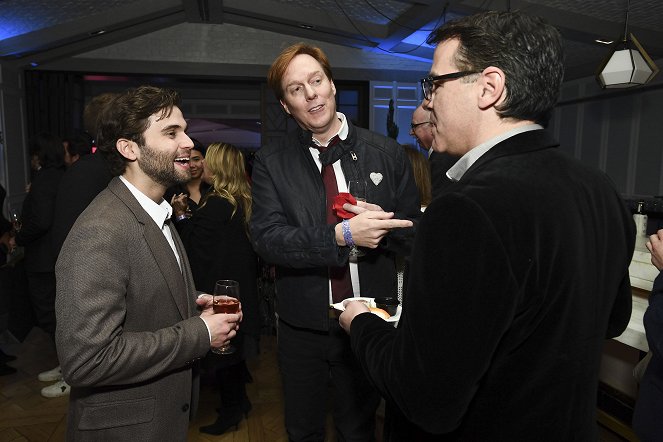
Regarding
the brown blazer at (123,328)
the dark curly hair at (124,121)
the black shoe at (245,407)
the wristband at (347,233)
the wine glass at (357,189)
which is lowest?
the black shoe at (245,407)

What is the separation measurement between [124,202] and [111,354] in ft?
1.45

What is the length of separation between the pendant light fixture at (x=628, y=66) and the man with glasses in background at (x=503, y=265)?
150 inches

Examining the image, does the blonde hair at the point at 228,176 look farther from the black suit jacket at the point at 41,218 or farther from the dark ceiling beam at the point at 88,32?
the dark ceiling beam at the point at 88,32

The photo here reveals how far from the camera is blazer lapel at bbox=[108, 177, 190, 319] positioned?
1.44 m

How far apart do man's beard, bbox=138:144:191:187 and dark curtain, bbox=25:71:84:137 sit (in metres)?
7.88

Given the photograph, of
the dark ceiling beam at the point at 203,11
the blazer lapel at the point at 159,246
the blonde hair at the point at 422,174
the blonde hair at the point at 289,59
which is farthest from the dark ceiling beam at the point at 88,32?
the blazer lapel at the point at 159,246

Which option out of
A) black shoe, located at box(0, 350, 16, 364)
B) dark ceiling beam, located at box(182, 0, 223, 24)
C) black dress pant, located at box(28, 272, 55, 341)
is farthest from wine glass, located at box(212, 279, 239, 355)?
dark ceiling beam, located at box(182, 0, 223, 24)

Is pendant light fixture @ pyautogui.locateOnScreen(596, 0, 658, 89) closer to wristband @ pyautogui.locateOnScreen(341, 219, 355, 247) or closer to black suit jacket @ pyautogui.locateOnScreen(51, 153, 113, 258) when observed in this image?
wristband @ pyautogui.locateOnScreen(341, 219, 355, 247)

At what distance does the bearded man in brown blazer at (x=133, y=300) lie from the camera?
50.1 inches

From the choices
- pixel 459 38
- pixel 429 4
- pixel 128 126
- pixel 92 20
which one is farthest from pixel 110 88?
pixel 459 38

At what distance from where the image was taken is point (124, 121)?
1.58 meters

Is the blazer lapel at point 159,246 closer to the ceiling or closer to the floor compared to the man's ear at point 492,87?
closer to the floor

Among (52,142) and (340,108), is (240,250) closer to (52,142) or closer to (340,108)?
(52,142)

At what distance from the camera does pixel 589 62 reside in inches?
316
